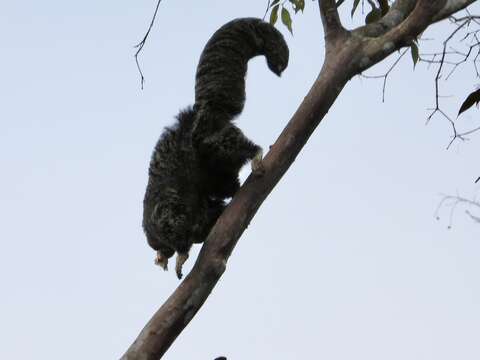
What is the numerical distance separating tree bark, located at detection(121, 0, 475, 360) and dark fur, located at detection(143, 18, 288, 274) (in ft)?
1.46

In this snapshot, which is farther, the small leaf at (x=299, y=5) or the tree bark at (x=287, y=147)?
the small leaf at (x=299, y=5)

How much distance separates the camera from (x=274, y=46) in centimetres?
384

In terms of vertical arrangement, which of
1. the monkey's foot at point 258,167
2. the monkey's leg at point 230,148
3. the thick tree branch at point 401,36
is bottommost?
the monkey's foot at point 258,167

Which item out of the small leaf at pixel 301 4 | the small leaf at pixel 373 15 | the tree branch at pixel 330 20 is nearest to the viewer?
the tree branch at pixel 330 20

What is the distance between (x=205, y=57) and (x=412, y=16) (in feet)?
3.55

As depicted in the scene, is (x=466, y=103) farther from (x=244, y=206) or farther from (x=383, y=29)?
(x=244, y=206)

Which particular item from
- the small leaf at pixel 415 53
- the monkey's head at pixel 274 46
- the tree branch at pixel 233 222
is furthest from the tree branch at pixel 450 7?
the monkey's head at pixel 274 46

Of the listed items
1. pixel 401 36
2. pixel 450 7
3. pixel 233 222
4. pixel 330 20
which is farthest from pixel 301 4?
pixel 233 222

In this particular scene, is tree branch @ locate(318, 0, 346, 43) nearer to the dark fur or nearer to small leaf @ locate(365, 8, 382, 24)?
the dark fur

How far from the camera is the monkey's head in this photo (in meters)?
3.83

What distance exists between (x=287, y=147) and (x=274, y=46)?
3.16 ft

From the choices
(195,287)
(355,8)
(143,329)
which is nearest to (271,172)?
(195,287)

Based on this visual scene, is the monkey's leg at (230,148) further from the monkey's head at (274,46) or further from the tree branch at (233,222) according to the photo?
the monkey's head at (274,46)

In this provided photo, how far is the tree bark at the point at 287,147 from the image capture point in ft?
8.98
